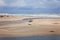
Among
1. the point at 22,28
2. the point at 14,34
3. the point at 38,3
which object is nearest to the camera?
the point at 14,34

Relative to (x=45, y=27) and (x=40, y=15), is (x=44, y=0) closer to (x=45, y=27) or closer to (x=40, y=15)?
(x=40, y=15)

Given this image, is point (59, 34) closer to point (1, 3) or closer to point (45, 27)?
point (45, 27)

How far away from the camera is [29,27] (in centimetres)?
124

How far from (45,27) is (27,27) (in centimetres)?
20

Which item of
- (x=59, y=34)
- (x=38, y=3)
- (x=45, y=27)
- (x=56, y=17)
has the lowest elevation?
(x=59, y=34)

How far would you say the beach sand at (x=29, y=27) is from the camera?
1142 mm

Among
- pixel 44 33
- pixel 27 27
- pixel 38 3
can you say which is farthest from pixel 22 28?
pixel 38 3

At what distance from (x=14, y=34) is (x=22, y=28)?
0.45ft

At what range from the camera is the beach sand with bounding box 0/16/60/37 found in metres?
1.14

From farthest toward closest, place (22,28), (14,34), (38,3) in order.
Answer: (38,3) < (22,28) < (14,34)

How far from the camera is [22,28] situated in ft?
4.03

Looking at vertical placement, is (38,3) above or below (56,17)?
above

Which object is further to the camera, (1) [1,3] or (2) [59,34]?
(1) [1,3]

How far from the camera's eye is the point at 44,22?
1325mm
